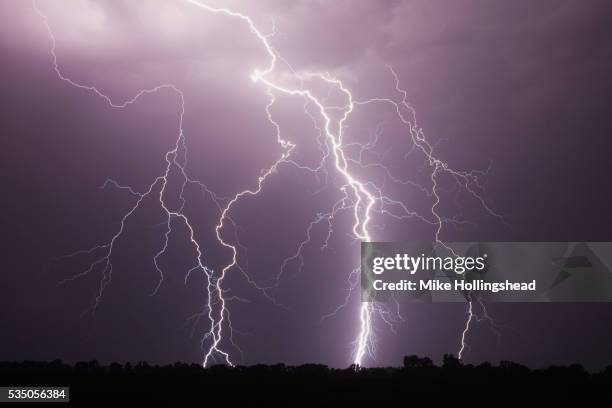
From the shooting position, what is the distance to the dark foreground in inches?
428

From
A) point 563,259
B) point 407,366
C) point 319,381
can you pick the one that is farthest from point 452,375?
point 563,259

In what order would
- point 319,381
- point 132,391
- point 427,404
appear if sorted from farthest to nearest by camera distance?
point 319,381 → point 132,391 → point 427,404

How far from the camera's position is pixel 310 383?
39.9ft

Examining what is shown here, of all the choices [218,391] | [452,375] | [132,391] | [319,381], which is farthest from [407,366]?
[132,391]

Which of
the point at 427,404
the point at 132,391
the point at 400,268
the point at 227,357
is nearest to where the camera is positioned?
the point at 427,404

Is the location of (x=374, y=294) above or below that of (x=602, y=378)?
above

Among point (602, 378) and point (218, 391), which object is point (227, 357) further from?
point (602, 378)

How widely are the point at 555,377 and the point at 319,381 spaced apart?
463cm

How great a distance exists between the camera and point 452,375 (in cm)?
1289

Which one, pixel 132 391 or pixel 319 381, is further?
pixel 319 381

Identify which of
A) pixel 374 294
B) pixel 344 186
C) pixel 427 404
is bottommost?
pixel 427 404

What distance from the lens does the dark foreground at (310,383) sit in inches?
428

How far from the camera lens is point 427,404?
10250 millimetres

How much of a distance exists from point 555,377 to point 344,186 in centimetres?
569
